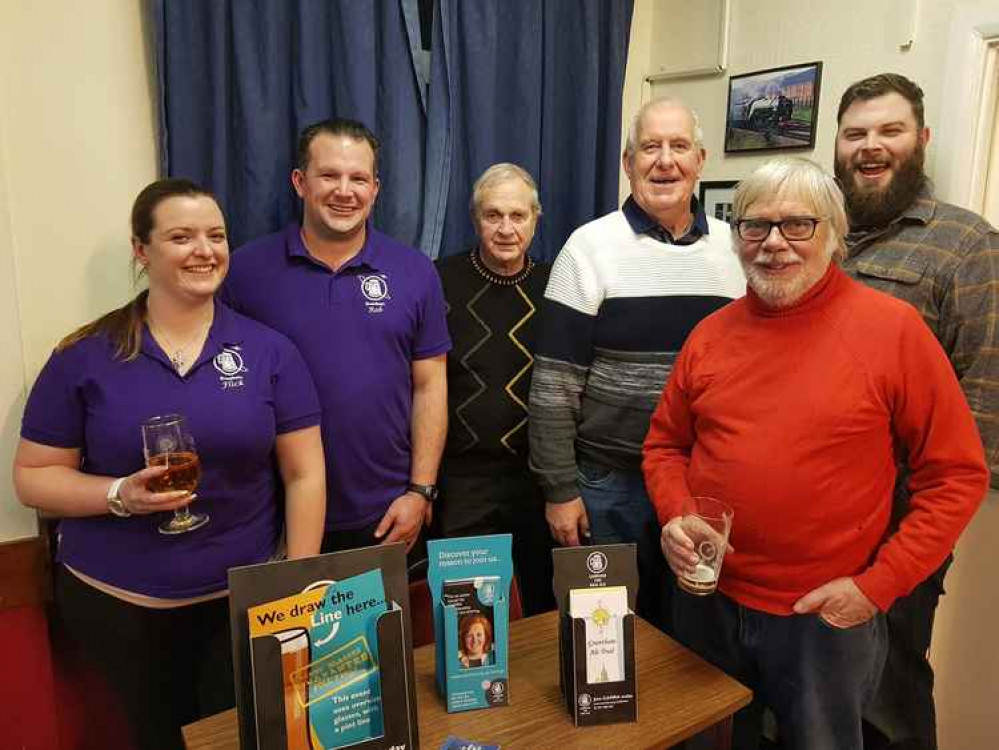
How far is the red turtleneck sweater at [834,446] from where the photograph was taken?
1.26 m

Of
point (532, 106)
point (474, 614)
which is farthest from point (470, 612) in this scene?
point (532, 106)

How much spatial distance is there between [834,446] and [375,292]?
1.08 m

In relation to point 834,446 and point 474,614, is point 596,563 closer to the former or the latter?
point 474,614

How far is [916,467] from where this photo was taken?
1296mm

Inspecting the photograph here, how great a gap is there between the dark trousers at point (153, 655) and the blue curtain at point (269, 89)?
3.38 feet

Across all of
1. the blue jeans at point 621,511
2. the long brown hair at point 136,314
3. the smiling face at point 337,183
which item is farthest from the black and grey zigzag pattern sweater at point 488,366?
the long brown hair at point 136,314

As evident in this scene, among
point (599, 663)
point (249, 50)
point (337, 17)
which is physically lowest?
point (599, 663)

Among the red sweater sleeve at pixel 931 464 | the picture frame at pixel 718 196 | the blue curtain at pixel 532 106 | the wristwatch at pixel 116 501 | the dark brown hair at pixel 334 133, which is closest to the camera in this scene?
the red sweater sleeve at pixel 931 464

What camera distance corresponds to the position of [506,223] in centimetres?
198

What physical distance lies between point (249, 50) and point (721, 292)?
1409mm

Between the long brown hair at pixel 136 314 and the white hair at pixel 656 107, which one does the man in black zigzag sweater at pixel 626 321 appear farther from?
the long brown hair at pixel 136 314

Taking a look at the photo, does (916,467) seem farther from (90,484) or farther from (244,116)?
(244,116)

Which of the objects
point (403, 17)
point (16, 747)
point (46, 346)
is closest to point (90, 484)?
point (46, 346)

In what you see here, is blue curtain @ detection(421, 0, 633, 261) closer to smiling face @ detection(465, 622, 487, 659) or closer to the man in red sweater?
the man in red sweater
